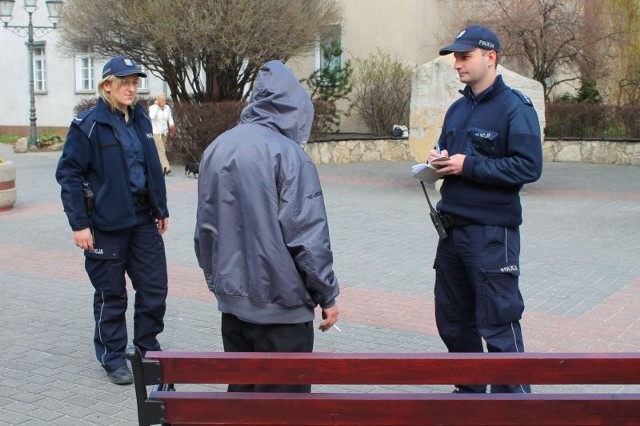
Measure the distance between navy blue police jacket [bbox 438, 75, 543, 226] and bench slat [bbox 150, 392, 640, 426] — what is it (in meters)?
1.54

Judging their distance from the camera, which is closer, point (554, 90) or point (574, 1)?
point (574, 1)

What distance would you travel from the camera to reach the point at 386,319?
22.7ft

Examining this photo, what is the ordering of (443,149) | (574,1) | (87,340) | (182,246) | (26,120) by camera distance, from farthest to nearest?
(26,120), (574,1), (182,246), (87,340), (443,149)

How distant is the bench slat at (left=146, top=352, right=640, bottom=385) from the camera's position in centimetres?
285

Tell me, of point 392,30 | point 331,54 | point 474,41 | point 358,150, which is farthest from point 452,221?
point 331,54

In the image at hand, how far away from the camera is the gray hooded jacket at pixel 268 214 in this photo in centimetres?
342

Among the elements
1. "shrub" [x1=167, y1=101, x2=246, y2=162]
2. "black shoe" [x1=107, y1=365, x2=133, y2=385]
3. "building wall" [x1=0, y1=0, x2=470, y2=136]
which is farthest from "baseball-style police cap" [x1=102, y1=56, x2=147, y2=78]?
"building wall" [x1=0, y1=0, x2=470, y2=136]

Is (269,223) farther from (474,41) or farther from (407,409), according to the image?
(474,41)

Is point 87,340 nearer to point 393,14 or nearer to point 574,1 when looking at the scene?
point 574,1

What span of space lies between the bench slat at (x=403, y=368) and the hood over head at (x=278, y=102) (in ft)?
3.34

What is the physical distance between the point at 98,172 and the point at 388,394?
9.61 ft

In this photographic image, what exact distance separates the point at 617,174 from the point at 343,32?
11.5 metres

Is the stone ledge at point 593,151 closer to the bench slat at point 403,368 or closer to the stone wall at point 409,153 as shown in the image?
the stone wall at point 409,153

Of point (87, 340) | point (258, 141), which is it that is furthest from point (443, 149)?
point (87, 340)
